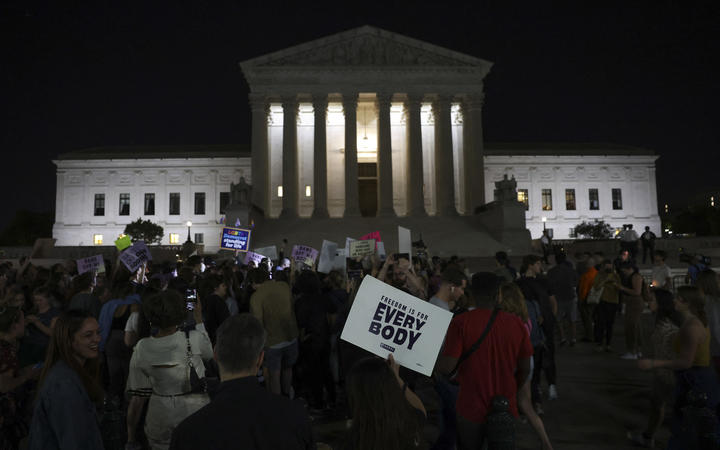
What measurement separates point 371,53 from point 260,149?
12079 millimetres

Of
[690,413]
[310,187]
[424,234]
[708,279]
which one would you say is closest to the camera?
[690,413]

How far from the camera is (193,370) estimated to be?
4.57 metres

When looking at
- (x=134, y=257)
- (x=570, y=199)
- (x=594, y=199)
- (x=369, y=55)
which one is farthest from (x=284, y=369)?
(x=594, y=199)

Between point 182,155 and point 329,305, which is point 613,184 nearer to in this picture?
point 182,155

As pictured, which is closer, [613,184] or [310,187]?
[310,187]

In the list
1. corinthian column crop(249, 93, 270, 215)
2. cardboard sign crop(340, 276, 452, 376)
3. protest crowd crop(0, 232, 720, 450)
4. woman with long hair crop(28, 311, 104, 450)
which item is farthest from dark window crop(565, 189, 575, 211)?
woman with long hair crop(28, 311, 104, 450)

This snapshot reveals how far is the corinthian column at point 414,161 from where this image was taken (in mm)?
39875

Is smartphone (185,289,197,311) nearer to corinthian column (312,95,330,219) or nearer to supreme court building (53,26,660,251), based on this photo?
supreme court building (53,26,660,251)

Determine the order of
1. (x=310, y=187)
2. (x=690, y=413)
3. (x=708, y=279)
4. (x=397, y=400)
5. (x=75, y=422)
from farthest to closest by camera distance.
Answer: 1. (x=310, y=187)
2. (x=708, y=279)
3. (x=690, y=413)
4. (x=75, y=422)
5. (x=397, y=400)

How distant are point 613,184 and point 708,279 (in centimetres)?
6070

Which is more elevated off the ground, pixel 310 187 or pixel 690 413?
pixel 310 187

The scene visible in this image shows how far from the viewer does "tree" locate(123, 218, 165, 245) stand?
53562 mm

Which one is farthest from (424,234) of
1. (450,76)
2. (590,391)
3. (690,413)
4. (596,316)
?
(690,413)

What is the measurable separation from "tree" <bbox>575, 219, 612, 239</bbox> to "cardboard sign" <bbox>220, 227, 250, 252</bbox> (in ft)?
160
